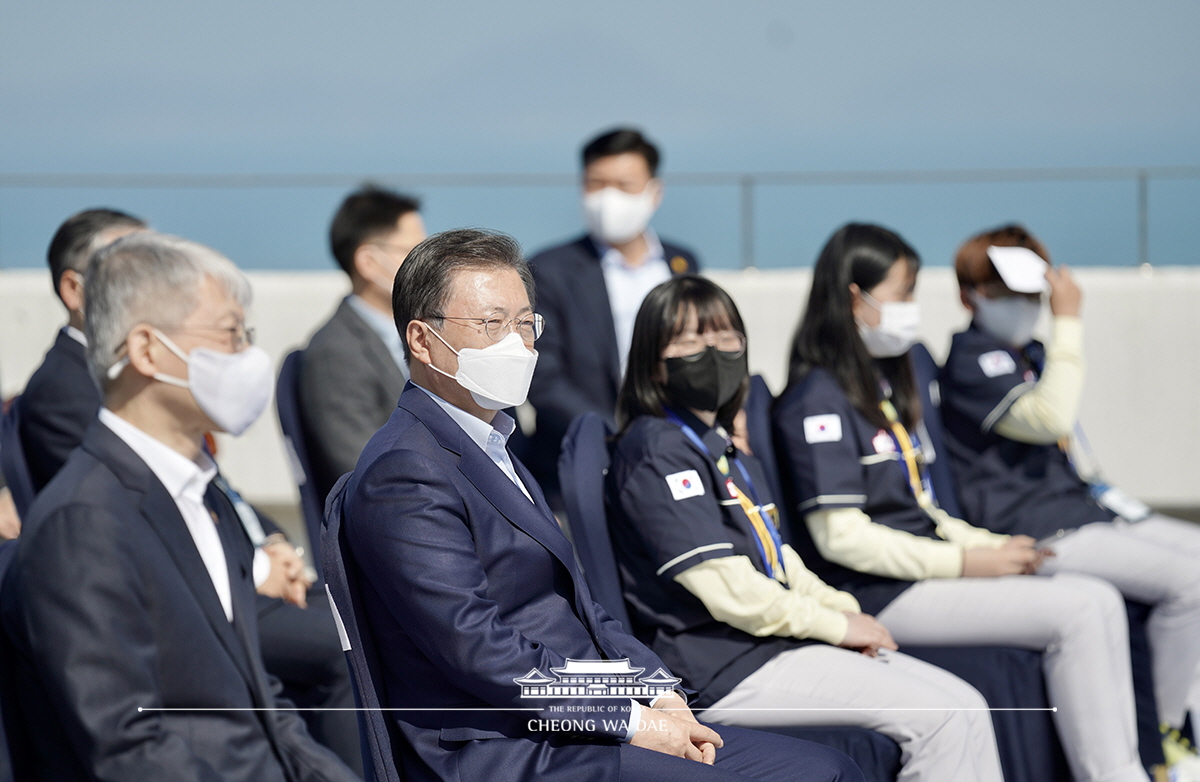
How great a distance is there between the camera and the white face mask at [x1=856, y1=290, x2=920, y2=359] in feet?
10.2

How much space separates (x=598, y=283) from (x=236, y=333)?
6.36 feet

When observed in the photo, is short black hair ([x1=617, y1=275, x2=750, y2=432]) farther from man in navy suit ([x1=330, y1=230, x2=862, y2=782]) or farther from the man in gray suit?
the man in gray suit

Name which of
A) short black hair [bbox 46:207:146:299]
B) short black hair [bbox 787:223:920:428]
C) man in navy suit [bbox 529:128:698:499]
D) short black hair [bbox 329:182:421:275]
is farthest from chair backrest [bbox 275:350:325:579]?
short black hair [bbox 787:223:920:428]

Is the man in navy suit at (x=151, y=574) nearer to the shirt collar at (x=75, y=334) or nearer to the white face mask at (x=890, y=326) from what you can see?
the shirt collar at (x=75, y=334)

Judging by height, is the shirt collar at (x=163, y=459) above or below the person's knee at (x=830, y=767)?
above

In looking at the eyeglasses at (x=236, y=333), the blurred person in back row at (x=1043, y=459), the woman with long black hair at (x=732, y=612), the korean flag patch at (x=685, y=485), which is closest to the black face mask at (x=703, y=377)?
the woman with long black hair at (x=732, y=612)

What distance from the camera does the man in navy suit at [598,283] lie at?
3867mm

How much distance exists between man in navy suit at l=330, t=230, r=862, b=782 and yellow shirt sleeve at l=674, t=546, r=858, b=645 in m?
0.39

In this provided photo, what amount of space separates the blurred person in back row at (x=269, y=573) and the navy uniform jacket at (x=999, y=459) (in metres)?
2.04

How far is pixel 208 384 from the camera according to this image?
2.21m

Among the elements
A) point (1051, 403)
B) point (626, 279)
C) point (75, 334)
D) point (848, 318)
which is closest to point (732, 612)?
point (848, 318)

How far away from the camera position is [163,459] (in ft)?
7.06

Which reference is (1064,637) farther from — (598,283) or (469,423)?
(598,283)

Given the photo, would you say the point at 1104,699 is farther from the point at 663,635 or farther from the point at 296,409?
the point at 296,409
